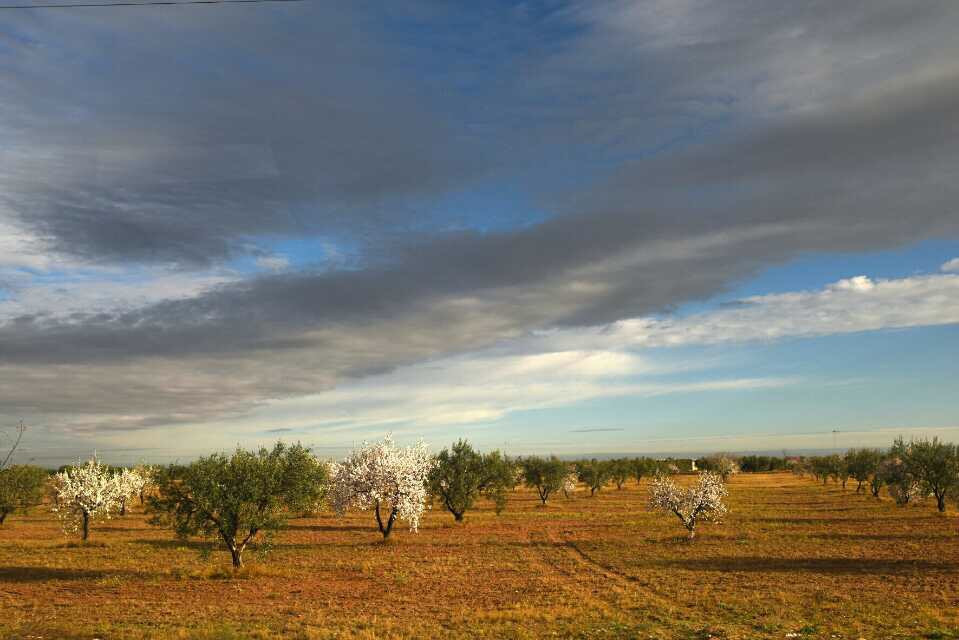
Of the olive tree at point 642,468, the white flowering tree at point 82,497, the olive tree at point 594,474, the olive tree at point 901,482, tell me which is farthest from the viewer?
the olive tree at point 642,468

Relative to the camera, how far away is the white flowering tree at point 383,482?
54.5 meters

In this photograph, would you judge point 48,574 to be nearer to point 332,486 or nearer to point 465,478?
point 332,486

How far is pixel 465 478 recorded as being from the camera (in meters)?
70.2

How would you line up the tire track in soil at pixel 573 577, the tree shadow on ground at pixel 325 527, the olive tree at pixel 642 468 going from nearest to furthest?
the tire track in soil at pixel 573 577 → the tree shadow on ground at pixel 325 527 → the olive tree at pixel 642 468

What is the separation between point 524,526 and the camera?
64750mm

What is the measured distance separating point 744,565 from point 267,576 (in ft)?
98.1

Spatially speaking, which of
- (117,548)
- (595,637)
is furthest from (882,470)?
(117,548)

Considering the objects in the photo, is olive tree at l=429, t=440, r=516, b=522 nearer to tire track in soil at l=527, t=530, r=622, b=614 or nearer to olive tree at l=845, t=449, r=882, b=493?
tire track in soil at l=527, t=530, r=622, b=614

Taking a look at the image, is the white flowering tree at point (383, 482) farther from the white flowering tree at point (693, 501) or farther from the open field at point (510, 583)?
the white flowering tree at point (693, 501)

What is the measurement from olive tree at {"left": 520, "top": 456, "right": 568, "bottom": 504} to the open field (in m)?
36.0

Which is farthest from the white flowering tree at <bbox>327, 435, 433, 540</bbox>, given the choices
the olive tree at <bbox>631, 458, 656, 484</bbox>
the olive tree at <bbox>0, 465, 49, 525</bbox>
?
the olive tree at <bbox>631, 458, 656, 484</bbox>

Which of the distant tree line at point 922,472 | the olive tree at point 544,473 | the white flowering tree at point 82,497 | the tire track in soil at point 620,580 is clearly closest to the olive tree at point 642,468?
the olive tree at point 544,473

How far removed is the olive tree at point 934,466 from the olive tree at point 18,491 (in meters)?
107

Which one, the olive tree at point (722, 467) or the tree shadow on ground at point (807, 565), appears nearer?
the tree shadow on ground at point (807, 565)
